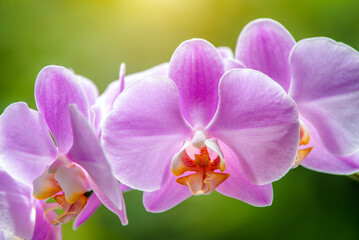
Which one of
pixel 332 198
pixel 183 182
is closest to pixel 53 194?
pixel 183 182

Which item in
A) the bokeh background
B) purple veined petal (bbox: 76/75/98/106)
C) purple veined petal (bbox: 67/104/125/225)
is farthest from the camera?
the bokeh background

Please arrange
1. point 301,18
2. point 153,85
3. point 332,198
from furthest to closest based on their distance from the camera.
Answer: point 301,18, point 332,198, point 153,85

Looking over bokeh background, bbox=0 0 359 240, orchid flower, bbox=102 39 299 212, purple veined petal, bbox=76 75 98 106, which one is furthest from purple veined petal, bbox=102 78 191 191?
bokeh background, bbox=0 0 359 240

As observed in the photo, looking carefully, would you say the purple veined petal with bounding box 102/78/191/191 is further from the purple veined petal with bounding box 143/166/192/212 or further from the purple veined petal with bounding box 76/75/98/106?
the purple veined petal with bounding box 76/75/98/106

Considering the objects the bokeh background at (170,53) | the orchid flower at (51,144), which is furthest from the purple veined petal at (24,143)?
the bokeh background at (170,53)

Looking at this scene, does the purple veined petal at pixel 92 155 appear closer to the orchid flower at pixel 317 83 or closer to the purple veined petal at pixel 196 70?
the purple veined petal at pixel 196 70

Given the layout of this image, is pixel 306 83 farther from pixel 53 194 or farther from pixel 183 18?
pixel 183 18
